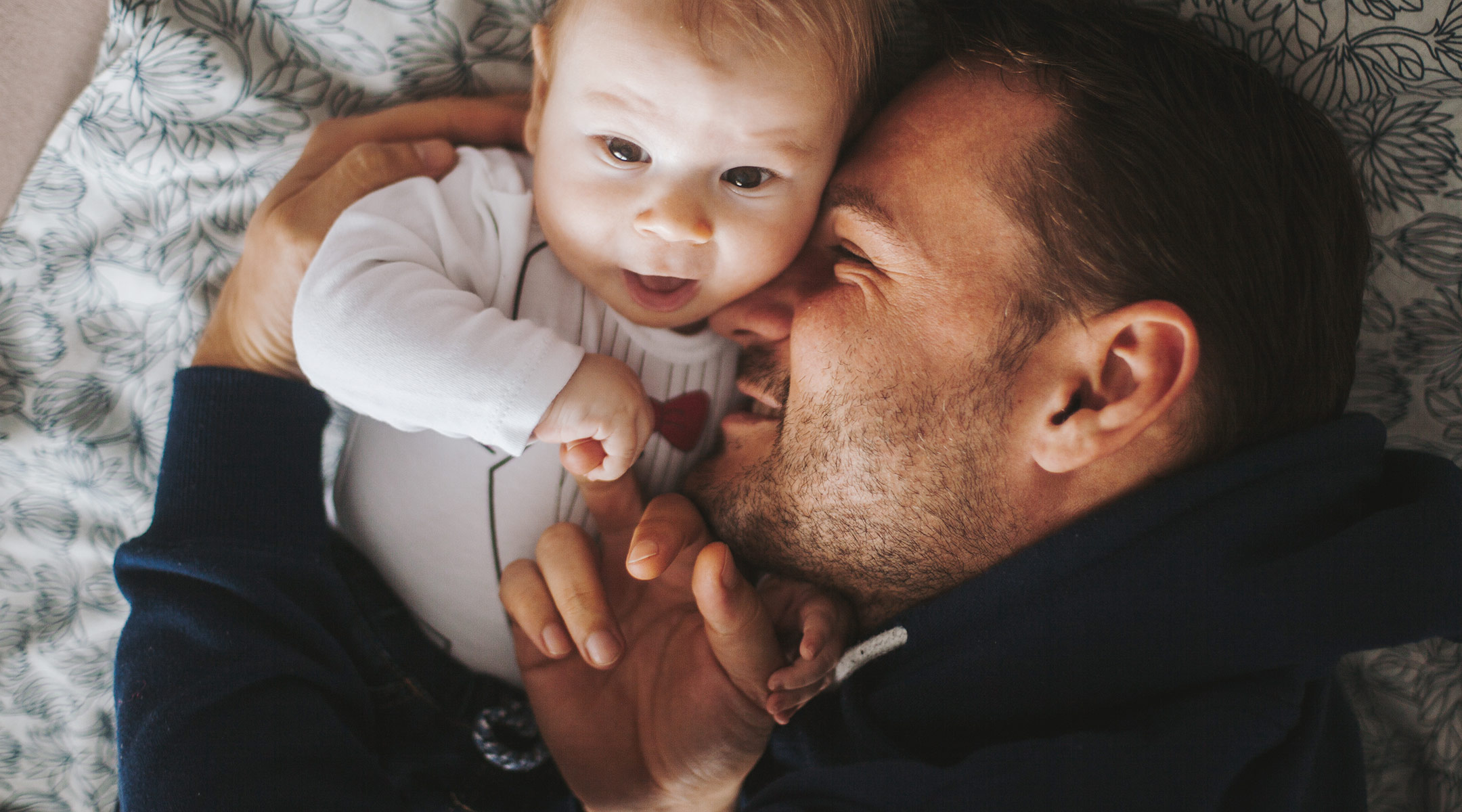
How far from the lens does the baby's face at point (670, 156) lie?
37.8 inches

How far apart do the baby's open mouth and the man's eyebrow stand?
242 mm

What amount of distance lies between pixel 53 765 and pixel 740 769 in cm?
139

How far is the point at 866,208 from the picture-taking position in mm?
1115

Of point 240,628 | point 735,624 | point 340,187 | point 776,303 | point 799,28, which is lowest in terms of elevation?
point 240,628

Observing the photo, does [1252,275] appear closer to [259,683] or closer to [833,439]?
[833,439]

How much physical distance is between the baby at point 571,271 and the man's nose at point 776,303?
0.13 ft

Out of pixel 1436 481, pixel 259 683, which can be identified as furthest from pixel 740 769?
pixel 1436 481

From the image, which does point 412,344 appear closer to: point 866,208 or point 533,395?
point 533,395

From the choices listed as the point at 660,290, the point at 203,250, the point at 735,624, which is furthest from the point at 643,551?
the point at 203,250

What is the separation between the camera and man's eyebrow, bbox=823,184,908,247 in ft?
3.61

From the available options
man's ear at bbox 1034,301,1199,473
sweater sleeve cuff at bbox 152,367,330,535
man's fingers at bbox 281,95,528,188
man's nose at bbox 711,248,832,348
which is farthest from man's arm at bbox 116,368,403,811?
man's ear at bbox 1034,301,1199,473

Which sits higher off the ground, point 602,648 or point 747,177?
point 747,177

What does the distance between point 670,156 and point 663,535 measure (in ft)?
1.64

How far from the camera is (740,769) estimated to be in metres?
1.16
